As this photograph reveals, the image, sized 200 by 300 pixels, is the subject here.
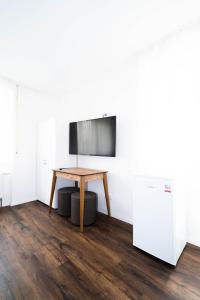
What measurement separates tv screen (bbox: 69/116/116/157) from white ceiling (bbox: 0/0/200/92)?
3.10 feet

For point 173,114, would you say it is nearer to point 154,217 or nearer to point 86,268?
point 154,217

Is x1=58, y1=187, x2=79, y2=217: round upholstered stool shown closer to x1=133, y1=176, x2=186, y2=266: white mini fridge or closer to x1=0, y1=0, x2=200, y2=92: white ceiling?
x1=133, y1=176, x2=186, y2=266: white mini fridge

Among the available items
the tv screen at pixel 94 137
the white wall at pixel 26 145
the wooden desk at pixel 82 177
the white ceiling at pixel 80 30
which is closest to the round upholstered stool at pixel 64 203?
the wooden desk at pixel 82 177

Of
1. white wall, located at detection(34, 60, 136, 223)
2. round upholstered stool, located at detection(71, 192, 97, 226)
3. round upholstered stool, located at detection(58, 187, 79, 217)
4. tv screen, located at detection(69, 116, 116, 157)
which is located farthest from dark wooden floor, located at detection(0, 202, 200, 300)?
tv screen, located at detection(69, 116, 116, 157)

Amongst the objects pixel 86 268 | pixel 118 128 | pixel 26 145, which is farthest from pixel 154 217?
pixel 26 145

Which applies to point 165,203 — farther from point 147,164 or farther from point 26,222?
point 26,222

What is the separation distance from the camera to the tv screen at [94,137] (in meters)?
2.41

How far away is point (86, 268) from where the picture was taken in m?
1.44

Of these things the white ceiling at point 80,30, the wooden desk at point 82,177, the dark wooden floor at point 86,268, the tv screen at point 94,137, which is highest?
the white ceiling at point 80,30

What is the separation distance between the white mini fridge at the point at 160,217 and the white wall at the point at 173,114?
8.4 inches

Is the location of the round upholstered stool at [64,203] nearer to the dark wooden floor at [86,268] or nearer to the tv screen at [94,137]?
the dark wooden floor at [86,268]

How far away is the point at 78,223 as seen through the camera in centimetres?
225

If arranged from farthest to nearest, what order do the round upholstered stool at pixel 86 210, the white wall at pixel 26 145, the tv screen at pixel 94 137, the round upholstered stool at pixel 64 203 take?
1. the white wall at pixel 26 145
2. the round upholstered stool at pixel 64 203
3. the tv screen at pixel 94 137
4. the round upholstered stool at pixel 86 210

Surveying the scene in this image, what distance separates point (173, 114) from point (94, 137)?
4.18ft
